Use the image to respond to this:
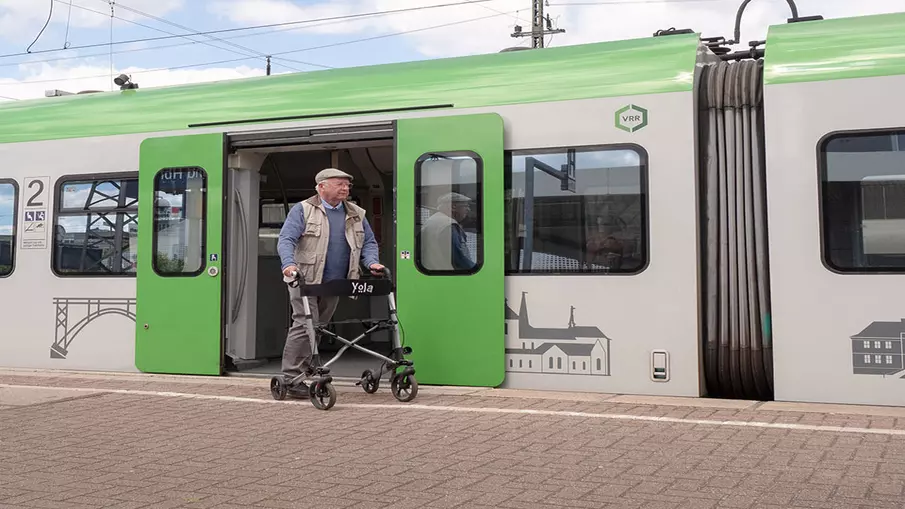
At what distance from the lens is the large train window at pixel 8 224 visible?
9953 millimetres

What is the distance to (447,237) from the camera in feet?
26.1

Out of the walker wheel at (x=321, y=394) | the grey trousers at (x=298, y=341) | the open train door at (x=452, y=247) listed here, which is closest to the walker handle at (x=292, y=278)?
the grey trousers at (x=298, y=341)

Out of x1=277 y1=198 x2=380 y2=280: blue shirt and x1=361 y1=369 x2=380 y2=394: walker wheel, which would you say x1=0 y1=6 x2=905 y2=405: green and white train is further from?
x1=361 y1=369 x2=380 y2=394: walker wheel

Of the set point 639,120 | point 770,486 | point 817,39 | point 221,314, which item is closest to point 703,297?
point 639,120

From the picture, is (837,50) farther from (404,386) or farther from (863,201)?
(404,386)

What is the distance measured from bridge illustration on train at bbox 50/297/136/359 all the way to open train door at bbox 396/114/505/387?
3.17 metres

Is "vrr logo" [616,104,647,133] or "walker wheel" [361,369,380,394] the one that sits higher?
"vrr logo" [616,104,647,133]

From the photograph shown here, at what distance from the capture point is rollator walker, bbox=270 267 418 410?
7.00 meters

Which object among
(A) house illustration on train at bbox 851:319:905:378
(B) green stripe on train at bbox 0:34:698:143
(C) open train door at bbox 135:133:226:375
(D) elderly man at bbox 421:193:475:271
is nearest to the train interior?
(C) open train door at bbox 135:133:226:375

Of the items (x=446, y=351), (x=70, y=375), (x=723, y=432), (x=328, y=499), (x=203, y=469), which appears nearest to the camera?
(x=328, y=499)

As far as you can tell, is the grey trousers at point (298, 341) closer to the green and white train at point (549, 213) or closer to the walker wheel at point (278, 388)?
the walker wheel at point (278, 388)

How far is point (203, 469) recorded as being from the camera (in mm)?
5066

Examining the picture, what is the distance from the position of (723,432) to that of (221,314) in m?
5.06

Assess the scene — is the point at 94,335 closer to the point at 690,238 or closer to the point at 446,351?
the point at 446,351
